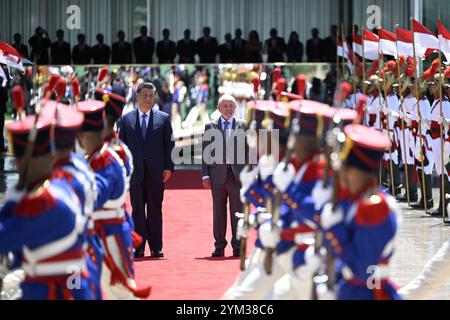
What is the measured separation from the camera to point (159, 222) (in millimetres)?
13023

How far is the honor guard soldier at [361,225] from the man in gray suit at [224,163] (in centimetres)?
619

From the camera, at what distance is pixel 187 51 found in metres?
28.3

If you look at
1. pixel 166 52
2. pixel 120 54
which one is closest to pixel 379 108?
pixel 166 52

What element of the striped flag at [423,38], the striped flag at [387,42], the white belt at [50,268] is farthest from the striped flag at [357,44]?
the white belt at [50,268]

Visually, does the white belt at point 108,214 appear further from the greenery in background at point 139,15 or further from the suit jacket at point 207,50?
the greenery in background at point 139,15

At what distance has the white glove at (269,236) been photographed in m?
7.74

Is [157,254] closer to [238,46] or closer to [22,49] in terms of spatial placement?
[238,46]

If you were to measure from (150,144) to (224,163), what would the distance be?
2.61ft

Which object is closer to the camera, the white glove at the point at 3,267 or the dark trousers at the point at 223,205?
the white glove at the point at 3,267

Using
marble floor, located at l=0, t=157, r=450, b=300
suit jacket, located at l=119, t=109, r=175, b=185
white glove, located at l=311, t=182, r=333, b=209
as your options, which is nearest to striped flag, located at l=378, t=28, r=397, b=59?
marble floor, located at l=0, t=157, r=450, b=300

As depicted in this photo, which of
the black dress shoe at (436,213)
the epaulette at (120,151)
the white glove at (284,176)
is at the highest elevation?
the epaulette at (120,151)

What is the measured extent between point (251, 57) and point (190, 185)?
7.39 metres
